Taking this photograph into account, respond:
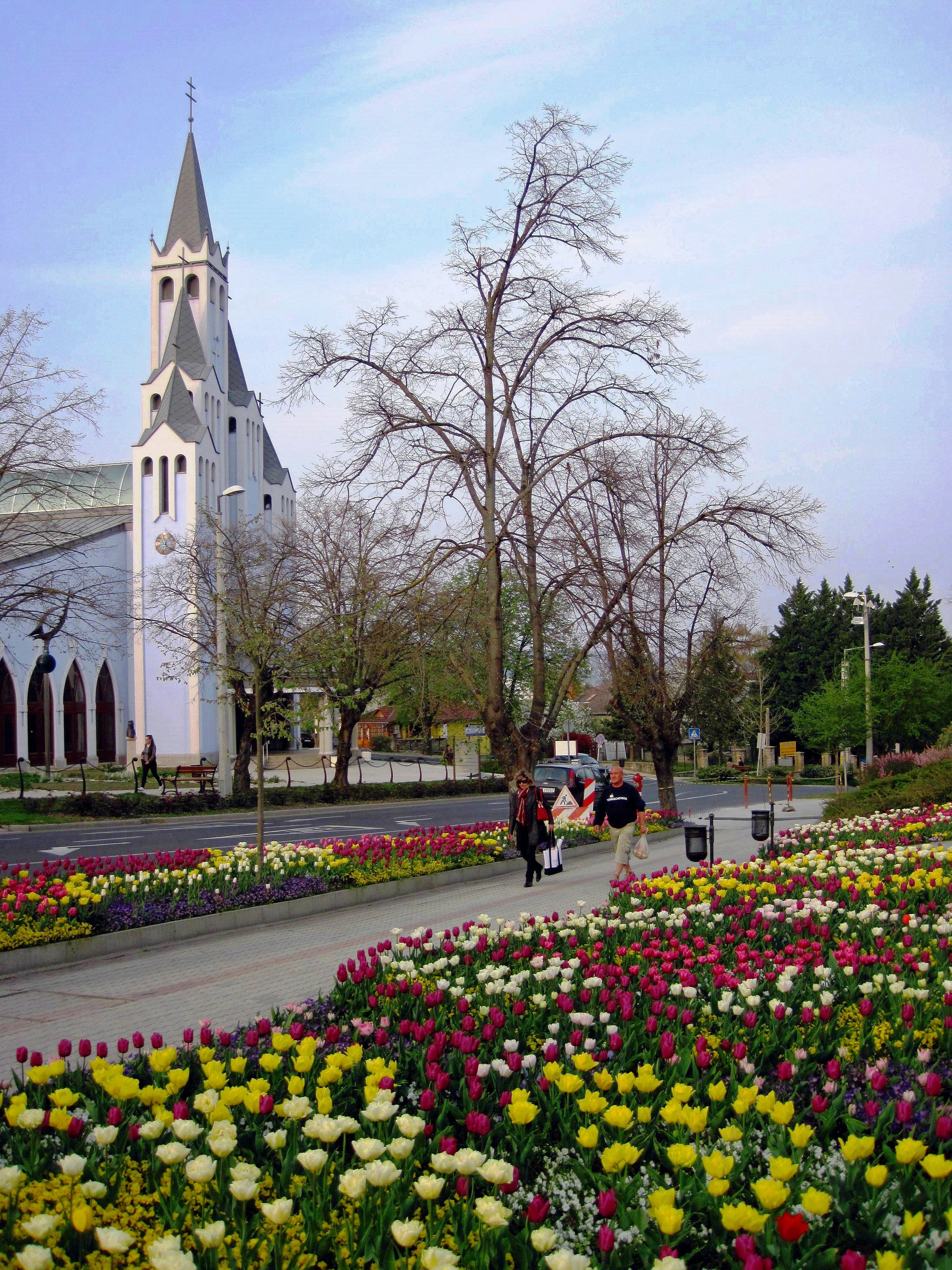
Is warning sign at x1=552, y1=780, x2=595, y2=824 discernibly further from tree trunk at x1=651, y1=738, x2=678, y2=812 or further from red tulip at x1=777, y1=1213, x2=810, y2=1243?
red tulip at x1=777, y1=1213, x2=810, y2=1243

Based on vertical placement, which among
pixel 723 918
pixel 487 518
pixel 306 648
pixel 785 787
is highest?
pixel 487 518

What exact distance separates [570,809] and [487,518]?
7.40 m

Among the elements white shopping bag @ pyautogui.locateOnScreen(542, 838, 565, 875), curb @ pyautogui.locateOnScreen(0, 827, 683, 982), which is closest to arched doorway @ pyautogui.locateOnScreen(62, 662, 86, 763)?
curb @ pyautogui.locateOnScreen(0, 827, 683, 982)

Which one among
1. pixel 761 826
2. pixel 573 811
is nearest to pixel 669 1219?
pixel 761 826

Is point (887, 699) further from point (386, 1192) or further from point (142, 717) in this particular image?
point (386, 1192)

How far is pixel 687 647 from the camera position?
87.9ft

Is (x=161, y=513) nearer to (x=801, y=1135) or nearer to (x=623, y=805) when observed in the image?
(x=623, y=805)

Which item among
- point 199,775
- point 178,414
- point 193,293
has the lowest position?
point 199,775

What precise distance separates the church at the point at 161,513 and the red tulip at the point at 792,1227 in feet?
161

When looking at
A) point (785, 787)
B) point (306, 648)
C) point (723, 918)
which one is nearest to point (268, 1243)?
point (723, 918)

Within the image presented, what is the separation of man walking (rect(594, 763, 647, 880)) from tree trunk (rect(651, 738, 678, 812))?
1241 cm

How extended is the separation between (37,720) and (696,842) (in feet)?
154

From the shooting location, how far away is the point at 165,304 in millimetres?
65312

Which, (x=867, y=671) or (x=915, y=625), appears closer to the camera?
(x=867, y=671)
